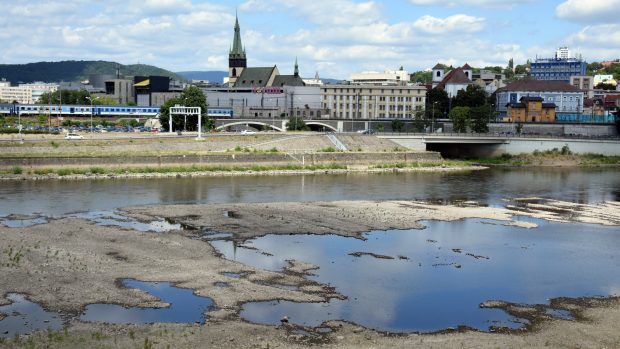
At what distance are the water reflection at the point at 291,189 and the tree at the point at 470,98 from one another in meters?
51.9

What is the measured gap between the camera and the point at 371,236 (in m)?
34.6

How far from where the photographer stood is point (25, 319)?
20.9m

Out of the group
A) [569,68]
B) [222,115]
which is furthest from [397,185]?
[569,68]

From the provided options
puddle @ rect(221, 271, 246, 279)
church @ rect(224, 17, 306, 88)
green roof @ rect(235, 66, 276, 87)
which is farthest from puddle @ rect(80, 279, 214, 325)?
green roof @ rect(235, 66, 276, 87)

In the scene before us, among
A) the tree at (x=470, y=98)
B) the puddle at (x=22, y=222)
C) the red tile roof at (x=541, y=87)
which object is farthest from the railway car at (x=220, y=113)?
the puddle at (x=22, y=222)

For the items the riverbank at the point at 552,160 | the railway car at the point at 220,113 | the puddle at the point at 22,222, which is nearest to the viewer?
the puddle at the point at 22,222

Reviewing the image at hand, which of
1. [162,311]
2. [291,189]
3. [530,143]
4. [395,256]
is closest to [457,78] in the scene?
[530,143]

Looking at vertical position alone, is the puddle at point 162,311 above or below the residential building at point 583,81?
below

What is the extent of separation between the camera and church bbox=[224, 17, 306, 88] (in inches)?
5581

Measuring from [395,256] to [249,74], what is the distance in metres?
122

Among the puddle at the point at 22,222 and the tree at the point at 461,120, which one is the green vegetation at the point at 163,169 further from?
the tree at the point at 461,120

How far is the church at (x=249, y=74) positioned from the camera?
142 meters

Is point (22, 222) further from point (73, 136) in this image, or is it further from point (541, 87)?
point (541, 87)

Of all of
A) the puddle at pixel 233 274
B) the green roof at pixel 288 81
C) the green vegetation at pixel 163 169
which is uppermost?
the green roof at pixel 288 81
